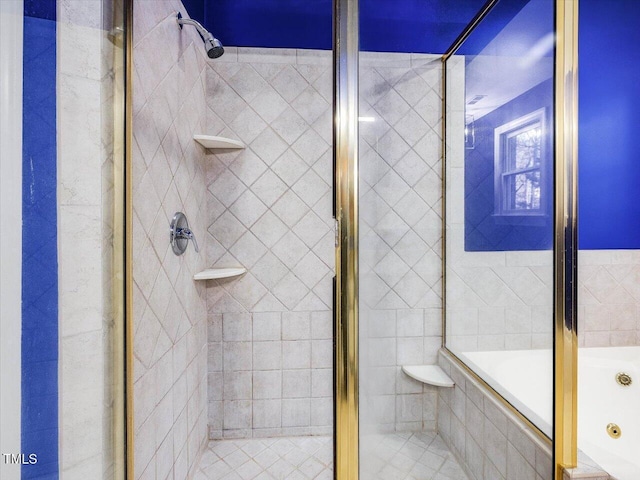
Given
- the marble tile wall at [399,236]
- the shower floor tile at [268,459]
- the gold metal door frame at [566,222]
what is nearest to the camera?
the gold metal door frame at [566,222]

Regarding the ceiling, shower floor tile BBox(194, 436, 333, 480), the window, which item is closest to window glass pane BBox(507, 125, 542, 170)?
the window

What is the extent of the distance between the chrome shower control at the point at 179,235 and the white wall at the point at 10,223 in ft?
2.03

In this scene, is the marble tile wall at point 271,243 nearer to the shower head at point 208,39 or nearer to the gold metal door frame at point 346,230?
the shower head at point 208,39

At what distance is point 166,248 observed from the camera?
1.19 m

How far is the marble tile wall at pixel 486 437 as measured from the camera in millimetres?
912

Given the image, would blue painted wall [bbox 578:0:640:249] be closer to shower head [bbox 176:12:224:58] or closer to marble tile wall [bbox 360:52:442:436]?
marble tile wall [bbox 360:52:442:436]

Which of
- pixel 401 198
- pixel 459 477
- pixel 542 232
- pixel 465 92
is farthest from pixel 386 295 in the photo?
pixel 465 92

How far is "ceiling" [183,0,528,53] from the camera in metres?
1.09

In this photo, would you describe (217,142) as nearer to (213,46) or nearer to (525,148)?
(213,46)

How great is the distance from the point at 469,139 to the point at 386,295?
0.64m

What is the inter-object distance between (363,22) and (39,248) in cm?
96

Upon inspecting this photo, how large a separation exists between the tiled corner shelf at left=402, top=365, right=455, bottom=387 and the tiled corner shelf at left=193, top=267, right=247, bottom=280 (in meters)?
0.88

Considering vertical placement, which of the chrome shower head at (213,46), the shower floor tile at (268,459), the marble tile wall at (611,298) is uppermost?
the chrome shower head at (213,46)

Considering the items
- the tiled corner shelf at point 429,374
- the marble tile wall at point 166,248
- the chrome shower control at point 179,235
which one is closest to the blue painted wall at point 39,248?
the marble tile wall at point 166,248
